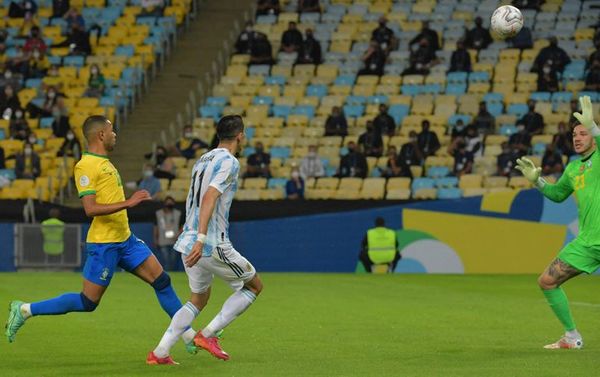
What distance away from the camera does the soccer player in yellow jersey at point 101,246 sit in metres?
11.0

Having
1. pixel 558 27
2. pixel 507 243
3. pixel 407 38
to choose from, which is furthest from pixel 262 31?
pixel 507 243

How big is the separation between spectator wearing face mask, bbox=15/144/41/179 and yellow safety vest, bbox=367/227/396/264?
8.65 metres

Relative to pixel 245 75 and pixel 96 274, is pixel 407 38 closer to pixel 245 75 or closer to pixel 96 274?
pixel 245 75

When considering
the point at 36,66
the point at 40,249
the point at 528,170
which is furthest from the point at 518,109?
the point at 528,170

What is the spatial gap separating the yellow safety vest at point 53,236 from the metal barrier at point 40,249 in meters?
0.05

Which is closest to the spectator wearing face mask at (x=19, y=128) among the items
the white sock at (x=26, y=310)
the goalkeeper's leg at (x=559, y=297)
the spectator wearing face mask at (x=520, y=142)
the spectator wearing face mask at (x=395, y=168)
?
the spectator wearing face mask at (x=395, y=168)

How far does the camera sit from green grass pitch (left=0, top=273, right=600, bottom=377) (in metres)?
10.8

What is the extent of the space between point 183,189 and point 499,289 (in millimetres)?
9853

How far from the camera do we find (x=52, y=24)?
3781 cm

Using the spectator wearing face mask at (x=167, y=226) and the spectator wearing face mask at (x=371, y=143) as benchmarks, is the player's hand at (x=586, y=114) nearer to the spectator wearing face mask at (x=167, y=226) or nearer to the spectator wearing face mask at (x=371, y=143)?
the spectator wearing face mask at (x=167, y=226)

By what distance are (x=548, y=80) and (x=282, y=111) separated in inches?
252

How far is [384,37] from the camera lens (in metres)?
33.6

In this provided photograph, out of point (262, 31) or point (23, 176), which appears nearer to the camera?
point (23, 176)

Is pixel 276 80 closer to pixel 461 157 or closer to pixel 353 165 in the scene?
pixel 353 165
